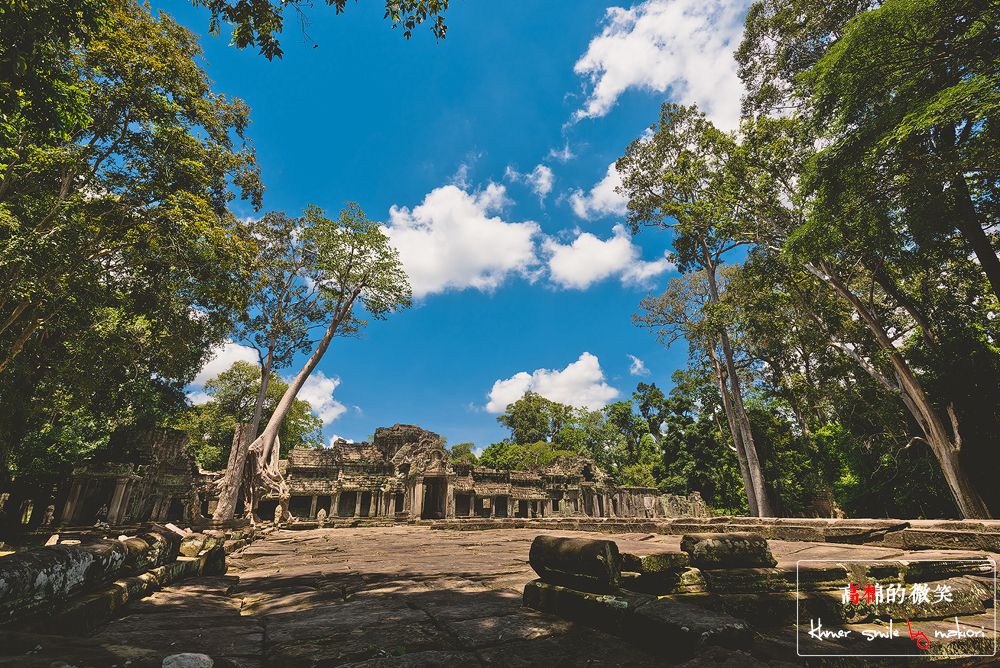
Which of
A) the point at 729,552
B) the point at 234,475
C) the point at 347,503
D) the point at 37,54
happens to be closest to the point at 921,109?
the point at 729,552

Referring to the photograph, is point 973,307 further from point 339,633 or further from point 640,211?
point 339,633

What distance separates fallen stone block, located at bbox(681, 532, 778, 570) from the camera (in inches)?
126

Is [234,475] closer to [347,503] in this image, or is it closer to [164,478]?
[347,503]

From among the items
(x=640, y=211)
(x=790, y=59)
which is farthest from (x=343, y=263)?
(x=790, y=59)

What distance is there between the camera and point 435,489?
2662 cm

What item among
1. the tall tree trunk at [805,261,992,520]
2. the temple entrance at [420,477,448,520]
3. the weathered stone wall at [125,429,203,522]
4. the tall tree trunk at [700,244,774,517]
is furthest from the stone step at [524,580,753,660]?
the weathered stone wall at [125,429,203,522]

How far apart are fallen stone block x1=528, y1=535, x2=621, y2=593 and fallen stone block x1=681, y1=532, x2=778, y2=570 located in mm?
644

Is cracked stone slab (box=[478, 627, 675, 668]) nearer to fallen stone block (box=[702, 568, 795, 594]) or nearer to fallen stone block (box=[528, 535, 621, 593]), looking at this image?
fallen stone block (box=[528, 535, 621, 593])

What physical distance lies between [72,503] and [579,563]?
1166 inches

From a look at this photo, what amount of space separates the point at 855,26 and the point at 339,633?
14.1 metres

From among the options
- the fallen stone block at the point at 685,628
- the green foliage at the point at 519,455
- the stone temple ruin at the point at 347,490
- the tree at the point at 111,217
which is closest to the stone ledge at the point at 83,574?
the fallen stone block at the point at 685,628

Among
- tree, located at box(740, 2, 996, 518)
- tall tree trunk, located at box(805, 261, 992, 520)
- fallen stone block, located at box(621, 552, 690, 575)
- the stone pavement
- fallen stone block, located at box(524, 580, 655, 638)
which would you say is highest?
tree, located at box(740, 2, 996, 518)

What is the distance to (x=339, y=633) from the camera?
2.68 m

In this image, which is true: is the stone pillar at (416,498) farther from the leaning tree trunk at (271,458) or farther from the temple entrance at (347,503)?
the leaning tree trunk at (271,458)
